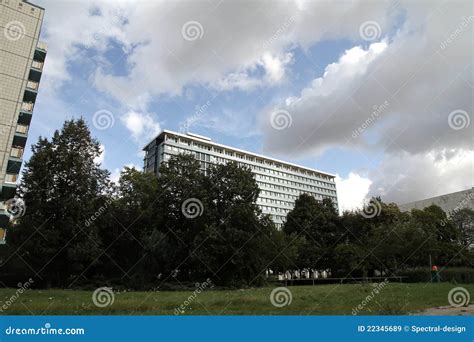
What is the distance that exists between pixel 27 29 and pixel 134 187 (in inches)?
902

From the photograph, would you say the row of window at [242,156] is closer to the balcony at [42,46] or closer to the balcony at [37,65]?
the balcony at [42,46]

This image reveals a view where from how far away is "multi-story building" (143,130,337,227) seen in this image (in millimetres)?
109938

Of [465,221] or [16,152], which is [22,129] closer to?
[16,152]

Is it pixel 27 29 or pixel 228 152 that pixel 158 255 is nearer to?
pixel 27 29

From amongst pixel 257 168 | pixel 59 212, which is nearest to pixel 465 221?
pixel 59 212

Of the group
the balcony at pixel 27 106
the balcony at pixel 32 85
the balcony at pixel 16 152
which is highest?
the balcony at pixel 32 85

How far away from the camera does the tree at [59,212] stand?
1308 inches

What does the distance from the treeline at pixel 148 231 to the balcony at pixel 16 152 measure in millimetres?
2316

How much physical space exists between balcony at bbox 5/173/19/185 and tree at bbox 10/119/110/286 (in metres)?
1.17

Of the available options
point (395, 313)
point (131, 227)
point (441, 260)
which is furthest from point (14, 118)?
point (441, 260)

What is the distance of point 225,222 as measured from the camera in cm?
3750

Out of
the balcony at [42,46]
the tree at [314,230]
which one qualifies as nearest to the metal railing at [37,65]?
the balcony at [42,46]

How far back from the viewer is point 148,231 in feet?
134

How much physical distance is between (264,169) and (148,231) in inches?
3934
